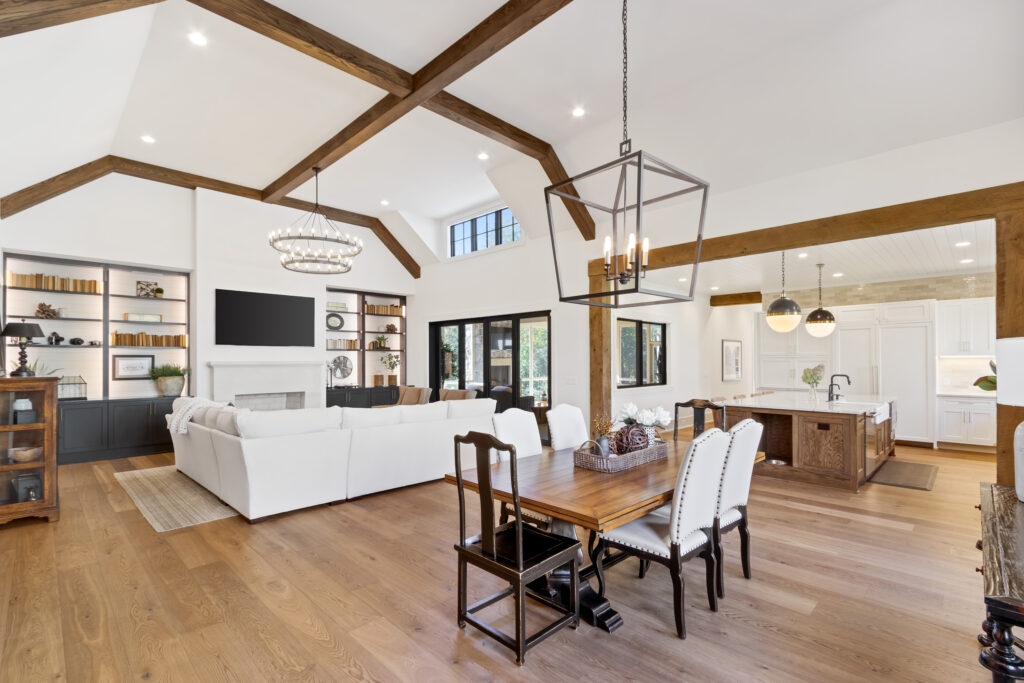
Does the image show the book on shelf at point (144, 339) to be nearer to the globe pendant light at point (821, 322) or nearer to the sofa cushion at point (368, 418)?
the sofa cushion at point (368, 418)

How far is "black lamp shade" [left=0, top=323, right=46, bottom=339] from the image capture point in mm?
5164

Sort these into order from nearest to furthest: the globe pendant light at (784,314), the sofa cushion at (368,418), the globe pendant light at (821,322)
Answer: the sofa cushion at (368,418) < the globe pendant light at (784,314) < the globe pendant light at (821,322)

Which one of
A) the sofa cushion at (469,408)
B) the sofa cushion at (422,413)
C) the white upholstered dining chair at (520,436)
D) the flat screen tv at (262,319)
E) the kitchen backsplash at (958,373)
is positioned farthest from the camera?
the flat screen tv at (262,319)

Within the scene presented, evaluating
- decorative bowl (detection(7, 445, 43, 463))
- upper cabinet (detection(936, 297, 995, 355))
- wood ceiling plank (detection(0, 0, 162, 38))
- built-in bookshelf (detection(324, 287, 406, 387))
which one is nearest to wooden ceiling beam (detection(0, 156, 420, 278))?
built-in bookshelf (detection(324, 287, 406, 387))

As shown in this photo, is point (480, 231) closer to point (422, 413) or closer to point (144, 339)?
point (422, 413)

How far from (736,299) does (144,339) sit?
10.1 m

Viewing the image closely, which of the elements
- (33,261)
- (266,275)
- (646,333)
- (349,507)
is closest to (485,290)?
(646,333)

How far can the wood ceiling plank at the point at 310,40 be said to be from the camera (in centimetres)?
352

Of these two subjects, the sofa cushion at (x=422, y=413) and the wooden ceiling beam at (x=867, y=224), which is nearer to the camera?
the wooden ceiling beam at (x=867, y=224)

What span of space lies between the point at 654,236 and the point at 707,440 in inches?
168

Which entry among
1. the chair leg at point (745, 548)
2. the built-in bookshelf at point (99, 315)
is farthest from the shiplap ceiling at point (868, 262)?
the built-in bookshelf at point (99, 315)

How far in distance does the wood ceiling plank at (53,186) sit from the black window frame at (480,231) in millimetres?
5077

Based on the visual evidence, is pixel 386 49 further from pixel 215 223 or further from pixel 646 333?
pixel 646 333

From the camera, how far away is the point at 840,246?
577 cm
